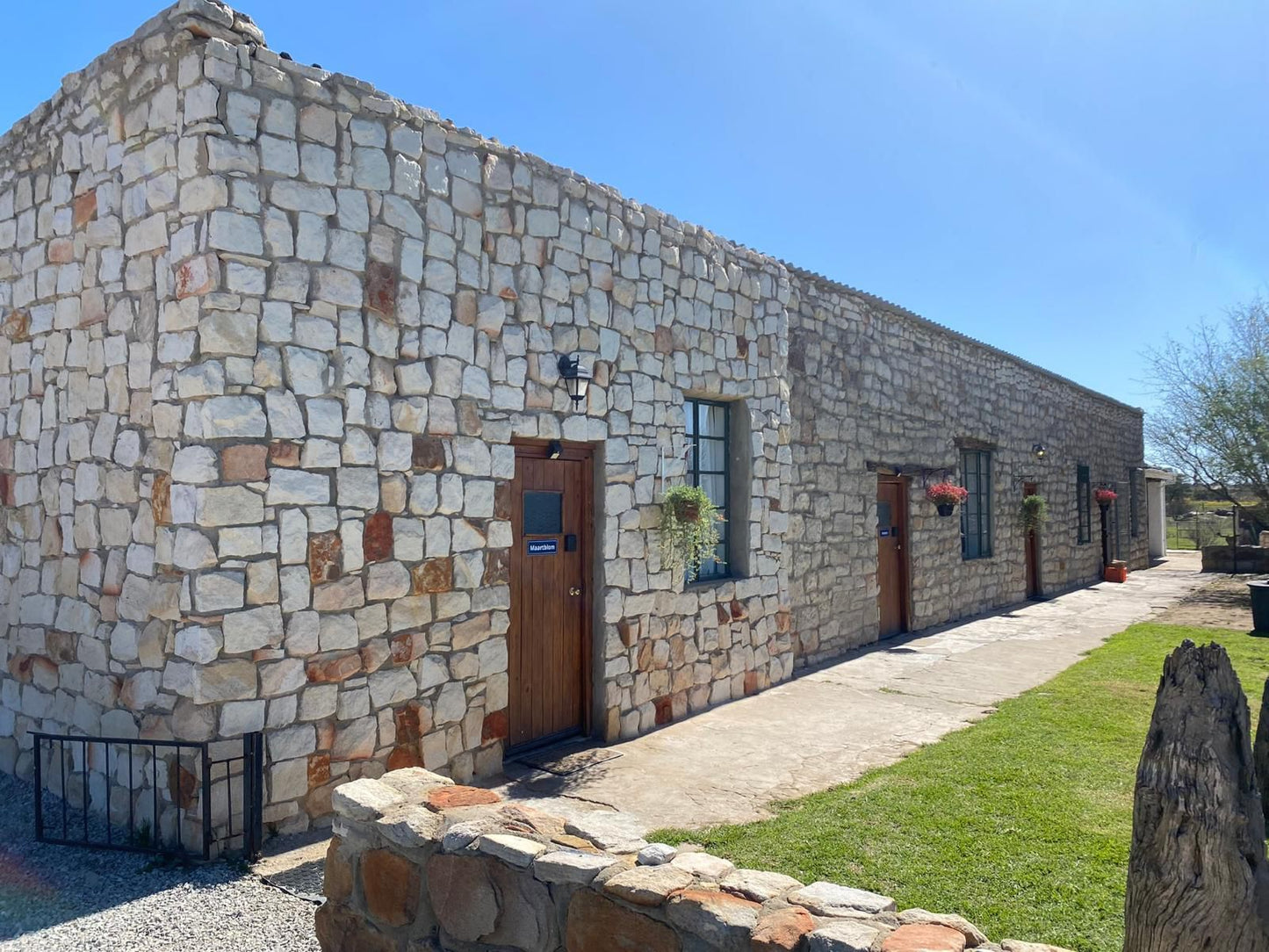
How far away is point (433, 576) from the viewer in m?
5.04

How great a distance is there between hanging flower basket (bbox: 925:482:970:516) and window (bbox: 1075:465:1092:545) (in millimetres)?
7195

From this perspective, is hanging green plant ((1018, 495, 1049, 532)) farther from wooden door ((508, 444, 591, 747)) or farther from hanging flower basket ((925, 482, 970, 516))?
wooden door ((508, 444, 591, 747))

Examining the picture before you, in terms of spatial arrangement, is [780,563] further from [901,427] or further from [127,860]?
[127,860]

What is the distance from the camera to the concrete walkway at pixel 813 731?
4988 mm

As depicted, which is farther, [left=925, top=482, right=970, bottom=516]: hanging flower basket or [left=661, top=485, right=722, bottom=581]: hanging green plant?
[left=925, top=482, right=970, bottom=516]: hanging flower basket

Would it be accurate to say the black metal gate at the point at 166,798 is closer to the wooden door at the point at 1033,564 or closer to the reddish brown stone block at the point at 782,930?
the reddish brown stone block at the point at 782,930

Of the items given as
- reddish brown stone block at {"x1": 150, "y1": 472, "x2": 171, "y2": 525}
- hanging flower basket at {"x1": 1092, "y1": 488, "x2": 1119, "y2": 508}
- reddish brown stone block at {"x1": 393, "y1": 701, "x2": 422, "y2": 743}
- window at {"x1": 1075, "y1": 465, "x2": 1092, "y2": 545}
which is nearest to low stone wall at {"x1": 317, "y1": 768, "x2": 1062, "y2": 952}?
reddish brown stone block at {"x1": 393, "y1": 701, "x2": 422, "y2": 743}

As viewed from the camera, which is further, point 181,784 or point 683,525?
point 683,525

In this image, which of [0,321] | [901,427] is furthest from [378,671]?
[901,427]

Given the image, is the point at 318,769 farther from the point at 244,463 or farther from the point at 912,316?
the point at 912,316

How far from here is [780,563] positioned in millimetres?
7992

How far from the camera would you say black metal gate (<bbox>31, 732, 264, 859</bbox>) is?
4.06 metres

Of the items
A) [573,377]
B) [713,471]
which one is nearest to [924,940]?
[573,377]

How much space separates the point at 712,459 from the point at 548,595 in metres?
2.25
